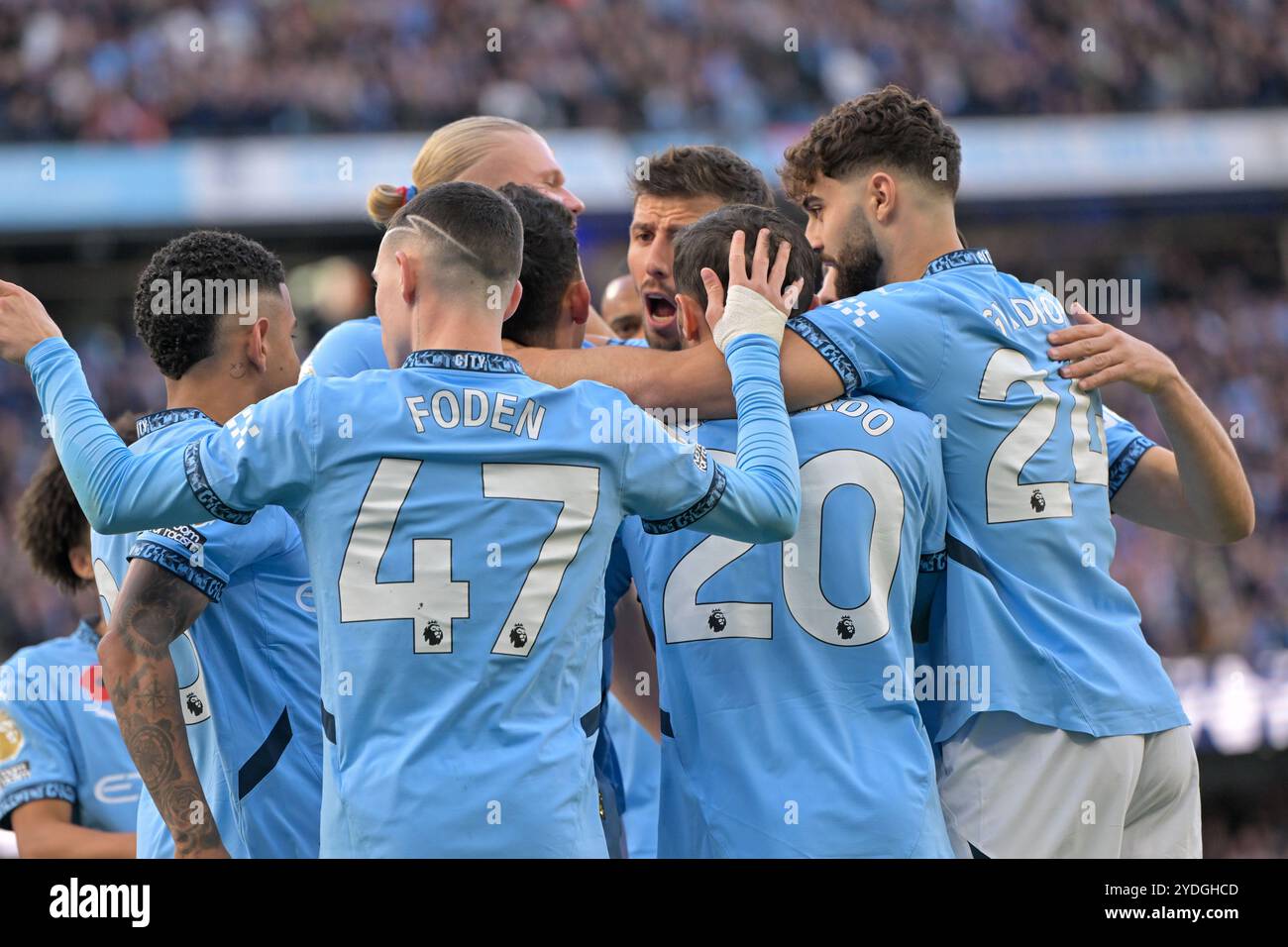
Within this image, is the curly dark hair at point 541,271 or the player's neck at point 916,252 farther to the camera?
the player's neck at point 916,252

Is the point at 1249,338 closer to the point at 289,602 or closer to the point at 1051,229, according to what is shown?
the point at 1051,229

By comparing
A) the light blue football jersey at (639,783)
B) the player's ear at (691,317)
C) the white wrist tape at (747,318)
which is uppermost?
the player's ear at (691,317)

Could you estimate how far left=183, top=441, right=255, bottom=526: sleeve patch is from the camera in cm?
307

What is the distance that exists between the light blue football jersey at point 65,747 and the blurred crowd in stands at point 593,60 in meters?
14.6

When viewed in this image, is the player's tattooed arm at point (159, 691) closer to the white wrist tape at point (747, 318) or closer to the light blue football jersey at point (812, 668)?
the light blue football jersey at point (812, 668)

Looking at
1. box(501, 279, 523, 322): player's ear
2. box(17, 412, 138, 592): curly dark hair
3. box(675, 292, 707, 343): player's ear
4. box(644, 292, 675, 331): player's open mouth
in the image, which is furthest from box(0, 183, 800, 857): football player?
box(17, 412, 138, 592): curly dark hair

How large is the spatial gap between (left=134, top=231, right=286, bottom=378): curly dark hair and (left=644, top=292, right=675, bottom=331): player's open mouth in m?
1.14

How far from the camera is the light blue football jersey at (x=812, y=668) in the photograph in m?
3.39

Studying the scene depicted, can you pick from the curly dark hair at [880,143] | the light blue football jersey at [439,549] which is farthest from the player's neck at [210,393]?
the curly dark hair at [880,143]

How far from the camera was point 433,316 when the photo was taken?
327cm

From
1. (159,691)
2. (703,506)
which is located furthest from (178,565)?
(703,506)

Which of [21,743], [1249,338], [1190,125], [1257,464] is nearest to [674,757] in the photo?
[21,743]

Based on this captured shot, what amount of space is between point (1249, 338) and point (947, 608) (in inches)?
679

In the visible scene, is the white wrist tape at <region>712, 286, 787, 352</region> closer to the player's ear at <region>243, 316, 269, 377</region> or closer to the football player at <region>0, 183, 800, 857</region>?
the football player at <region>0, 183, 800, 857</region>
